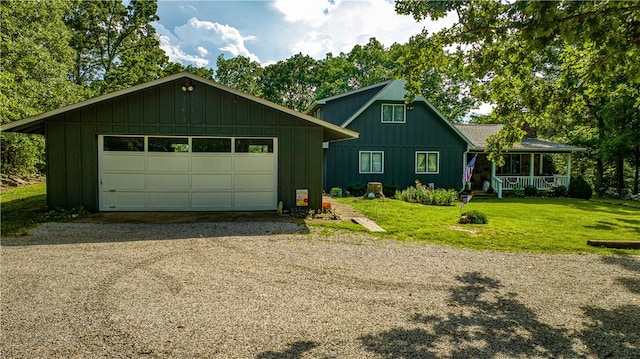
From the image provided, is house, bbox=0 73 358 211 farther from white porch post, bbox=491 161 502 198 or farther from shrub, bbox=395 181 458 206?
white porch post, bbox=491 161 502 198

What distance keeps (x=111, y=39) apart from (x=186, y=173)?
2837cm

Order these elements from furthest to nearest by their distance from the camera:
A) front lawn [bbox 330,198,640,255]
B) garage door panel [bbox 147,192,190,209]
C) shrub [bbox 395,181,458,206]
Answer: shrub [bbox 395,181,458,206] < garage door panel [bbox 147,192,190,209] < front lawn [bbox 330,198,640,255]

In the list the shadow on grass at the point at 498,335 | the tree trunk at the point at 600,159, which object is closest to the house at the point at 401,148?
the tree trunk at the point at 600,159

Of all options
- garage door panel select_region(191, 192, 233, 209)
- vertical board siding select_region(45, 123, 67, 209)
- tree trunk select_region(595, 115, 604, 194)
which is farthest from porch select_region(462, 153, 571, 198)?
vertical board siding select_region(45, 123, 67, 209)

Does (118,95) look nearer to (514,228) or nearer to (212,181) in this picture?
(212,181)

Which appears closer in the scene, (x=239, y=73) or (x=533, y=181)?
(x=533, y=181)

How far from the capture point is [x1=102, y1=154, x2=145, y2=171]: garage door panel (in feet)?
30.8

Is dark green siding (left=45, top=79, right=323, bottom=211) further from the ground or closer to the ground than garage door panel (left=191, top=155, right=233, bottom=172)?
further from the ground

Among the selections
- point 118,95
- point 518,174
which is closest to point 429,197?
point 518,174

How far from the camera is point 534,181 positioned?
18406 millimetres

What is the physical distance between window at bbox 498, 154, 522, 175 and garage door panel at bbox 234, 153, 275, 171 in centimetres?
1501

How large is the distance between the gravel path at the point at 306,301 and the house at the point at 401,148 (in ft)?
34.8

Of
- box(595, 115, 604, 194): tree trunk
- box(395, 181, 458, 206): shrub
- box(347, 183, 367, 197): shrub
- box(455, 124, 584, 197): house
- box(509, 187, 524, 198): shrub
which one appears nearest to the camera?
box(395, 181, 458, 206): shrub

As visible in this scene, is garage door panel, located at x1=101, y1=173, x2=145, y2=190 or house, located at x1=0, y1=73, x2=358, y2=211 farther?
garage door panel, located at x1=101, y1=173, x2=145, y2=190
